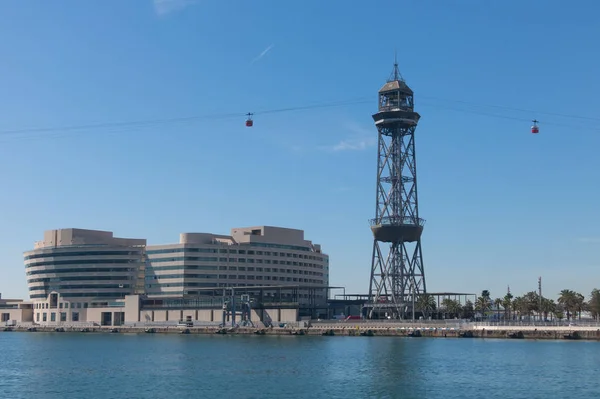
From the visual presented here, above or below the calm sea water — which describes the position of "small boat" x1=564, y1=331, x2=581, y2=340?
above

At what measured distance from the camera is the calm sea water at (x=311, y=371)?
86875mm

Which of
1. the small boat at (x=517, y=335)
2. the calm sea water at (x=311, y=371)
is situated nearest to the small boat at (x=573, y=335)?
the calm sea water at (x=311, y=371)

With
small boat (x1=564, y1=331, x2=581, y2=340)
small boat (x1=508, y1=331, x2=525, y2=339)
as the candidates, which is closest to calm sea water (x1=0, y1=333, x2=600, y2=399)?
small boat (x1=564, y1=331, x2=581, y2=340)

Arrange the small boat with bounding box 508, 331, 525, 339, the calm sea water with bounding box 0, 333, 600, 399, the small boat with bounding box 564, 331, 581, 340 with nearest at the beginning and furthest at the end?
the calm sea water with bounding box 0, 333, 600, 399
the small boat with bounding box 564, 331, 581, 340
the small boat with bounding box 508, 331, 525, 339

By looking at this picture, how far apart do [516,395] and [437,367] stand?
26536mm

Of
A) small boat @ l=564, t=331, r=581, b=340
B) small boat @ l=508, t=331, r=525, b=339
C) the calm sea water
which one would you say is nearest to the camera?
the calm sea water

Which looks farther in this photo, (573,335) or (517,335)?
(517,335)

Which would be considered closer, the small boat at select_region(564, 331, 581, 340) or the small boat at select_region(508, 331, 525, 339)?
the small boat at select_region(564, 331, 581, 340)

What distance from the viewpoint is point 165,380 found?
322 ft

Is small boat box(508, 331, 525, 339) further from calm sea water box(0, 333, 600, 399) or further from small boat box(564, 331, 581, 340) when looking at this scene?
calm sea water box(0, 333, 600, 399)

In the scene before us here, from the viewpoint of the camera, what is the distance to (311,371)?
106 metres

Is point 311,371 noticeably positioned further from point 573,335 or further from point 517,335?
point 573,335

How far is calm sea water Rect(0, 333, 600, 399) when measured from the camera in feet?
285

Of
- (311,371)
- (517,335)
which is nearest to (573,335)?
(517,335)
